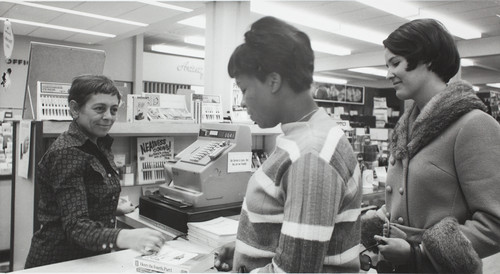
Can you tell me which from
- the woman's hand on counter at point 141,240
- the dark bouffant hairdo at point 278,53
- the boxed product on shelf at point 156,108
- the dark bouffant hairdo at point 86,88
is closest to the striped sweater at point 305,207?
the dark bouffant hairdo at point 278,53

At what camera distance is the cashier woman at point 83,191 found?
151 centimetres

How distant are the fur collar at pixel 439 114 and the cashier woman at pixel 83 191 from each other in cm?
98

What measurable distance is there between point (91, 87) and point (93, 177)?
15.5 inches

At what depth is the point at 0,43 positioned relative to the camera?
840cm

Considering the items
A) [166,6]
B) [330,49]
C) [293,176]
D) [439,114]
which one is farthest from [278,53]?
[330,49]

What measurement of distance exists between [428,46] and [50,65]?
2070 millimetres

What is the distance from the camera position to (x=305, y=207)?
82 centimetres

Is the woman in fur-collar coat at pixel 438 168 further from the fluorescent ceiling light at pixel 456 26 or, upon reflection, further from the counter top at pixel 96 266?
the fluorescent ceiling light at pixel 456 26

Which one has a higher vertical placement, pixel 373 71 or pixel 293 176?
pixel 373 71

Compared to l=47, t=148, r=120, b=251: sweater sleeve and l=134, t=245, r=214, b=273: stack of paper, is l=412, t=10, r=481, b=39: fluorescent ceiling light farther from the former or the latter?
l=47, t=148, r=120, b=251: sweater sleeve

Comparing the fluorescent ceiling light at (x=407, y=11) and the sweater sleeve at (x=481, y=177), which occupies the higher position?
the fluorescent ceiling light at (x=407, y=11)

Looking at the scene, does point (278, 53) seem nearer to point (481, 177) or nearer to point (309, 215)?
point (309, 215)

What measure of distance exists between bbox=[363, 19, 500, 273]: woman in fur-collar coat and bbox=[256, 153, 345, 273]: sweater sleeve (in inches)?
22.6

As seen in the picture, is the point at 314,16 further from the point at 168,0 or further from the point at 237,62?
the point at 237,62
